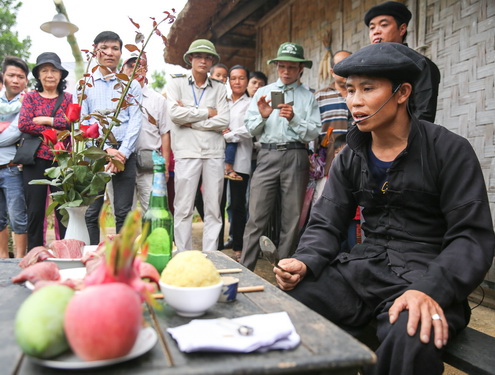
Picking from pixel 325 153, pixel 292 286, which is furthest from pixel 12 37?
pixel 292 286

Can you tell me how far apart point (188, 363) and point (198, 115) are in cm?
358

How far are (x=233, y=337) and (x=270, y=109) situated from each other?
3.23 m

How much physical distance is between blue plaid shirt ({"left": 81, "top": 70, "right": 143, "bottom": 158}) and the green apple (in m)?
3.08

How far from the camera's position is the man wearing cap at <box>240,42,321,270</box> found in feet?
13.3

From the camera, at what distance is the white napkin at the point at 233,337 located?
38.6 inches

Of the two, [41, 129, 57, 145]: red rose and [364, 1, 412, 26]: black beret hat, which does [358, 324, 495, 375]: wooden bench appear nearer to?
[41, 129, 57, 145]: red rose

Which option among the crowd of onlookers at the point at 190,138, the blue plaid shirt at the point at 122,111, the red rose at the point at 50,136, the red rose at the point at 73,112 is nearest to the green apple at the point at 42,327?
the red rose at the point at 73,112

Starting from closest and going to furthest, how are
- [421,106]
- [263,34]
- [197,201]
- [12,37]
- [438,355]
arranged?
[438,355], [421,106], [197,201], [263,34], [12,37]

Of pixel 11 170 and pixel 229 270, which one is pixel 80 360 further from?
pixel 11 170

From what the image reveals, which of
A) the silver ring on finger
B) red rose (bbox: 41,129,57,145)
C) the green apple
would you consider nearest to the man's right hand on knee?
the silver ring on finger

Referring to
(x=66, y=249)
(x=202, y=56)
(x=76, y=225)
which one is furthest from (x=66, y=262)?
(x=202, y=56)

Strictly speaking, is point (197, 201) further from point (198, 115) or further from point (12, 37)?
point (12, 37)

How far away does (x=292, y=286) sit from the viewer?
75.5 inches

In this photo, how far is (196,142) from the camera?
4422mm
